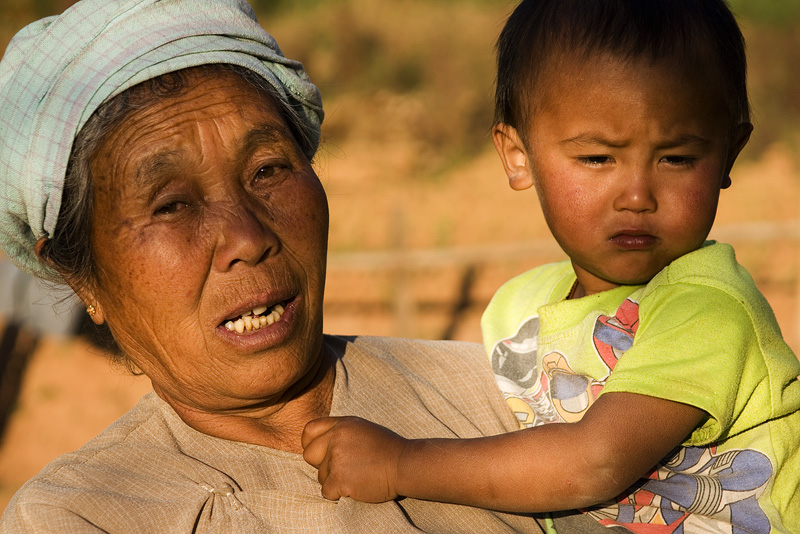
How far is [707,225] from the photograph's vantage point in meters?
2.03

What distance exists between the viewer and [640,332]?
1.98 metres

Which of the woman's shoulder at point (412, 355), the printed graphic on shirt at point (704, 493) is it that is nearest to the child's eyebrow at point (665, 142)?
the printed graphic on shirt at point (704, 493)

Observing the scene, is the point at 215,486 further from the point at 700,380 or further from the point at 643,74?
the point at 643,74

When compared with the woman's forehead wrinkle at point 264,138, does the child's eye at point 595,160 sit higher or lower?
higher

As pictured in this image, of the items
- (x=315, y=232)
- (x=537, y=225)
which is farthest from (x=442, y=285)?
(x=315, y=232)

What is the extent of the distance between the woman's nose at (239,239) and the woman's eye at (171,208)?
0.10m

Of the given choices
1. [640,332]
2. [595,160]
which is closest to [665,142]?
[595,160]

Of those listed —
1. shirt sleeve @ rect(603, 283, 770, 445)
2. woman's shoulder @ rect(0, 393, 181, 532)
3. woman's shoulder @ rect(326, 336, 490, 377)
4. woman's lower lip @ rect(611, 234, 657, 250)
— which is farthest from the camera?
woman's shoulder @ rect(326, 336, 490, 377)

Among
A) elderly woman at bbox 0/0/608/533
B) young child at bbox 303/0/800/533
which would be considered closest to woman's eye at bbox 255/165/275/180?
elderly woman at bbox 0/0/608/533

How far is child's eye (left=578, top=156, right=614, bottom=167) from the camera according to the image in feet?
6.75

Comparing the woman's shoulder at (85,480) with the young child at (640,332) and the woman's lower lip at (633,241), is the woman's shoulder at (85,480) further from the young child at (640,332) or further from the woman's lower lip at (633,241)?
the woman's lower lip at (633,241)

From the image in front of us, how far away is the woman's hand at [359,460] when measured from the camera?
2053mm

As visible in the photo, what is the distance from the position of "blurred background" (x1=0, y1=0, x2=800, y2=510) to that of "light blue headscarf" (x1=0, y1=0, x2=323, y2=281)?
393cm

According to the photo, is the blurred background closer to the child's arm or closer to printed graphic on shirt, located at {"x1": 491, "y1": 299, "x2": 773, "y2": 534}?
printed graphic on shirt, located at {"x1": 491, "y1": 299, "x2": 773, "y2": 534}
